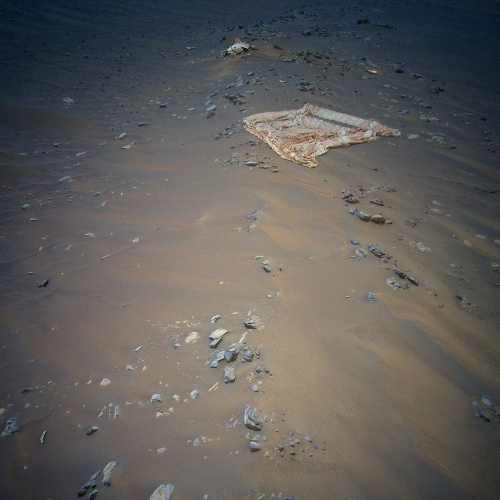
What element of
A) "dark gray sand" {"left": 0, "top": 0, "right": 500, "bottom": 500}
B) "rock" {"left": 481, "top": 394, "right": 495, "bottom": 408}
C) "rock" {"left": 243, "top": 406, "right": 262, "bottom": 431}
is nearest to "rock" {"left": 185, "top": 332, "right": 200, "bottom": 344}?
"dark gray sand" {"left": 0, "top": 0, "right": 500, "bottom": 500}

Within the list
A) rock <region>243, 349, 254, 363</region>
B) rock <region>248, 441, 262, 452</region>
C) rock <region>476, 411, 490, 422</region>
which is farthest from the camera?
rock <region>243, 349, 254, 363</region>

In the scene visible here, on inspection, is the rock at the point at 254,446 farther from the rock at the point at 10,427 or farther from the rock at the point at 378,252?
the rock at the point at 378,252

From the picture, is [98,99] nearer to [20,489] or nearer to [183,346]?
[183,346]

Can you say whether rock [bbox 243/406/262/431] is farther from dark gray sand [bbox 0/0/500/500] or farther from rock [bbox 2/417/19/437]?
rock [bbox 2/417/19/437]

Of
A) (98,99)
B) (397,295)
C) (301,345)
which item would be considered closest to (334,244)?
(397,295)

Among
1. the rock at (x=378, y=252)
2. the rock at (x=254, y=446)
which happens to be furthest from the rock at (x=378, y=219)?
the rock at (x=254, y=446)

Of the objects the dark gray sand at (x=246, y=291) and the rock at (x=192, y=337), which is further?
the rock at (x=192, y=337)
